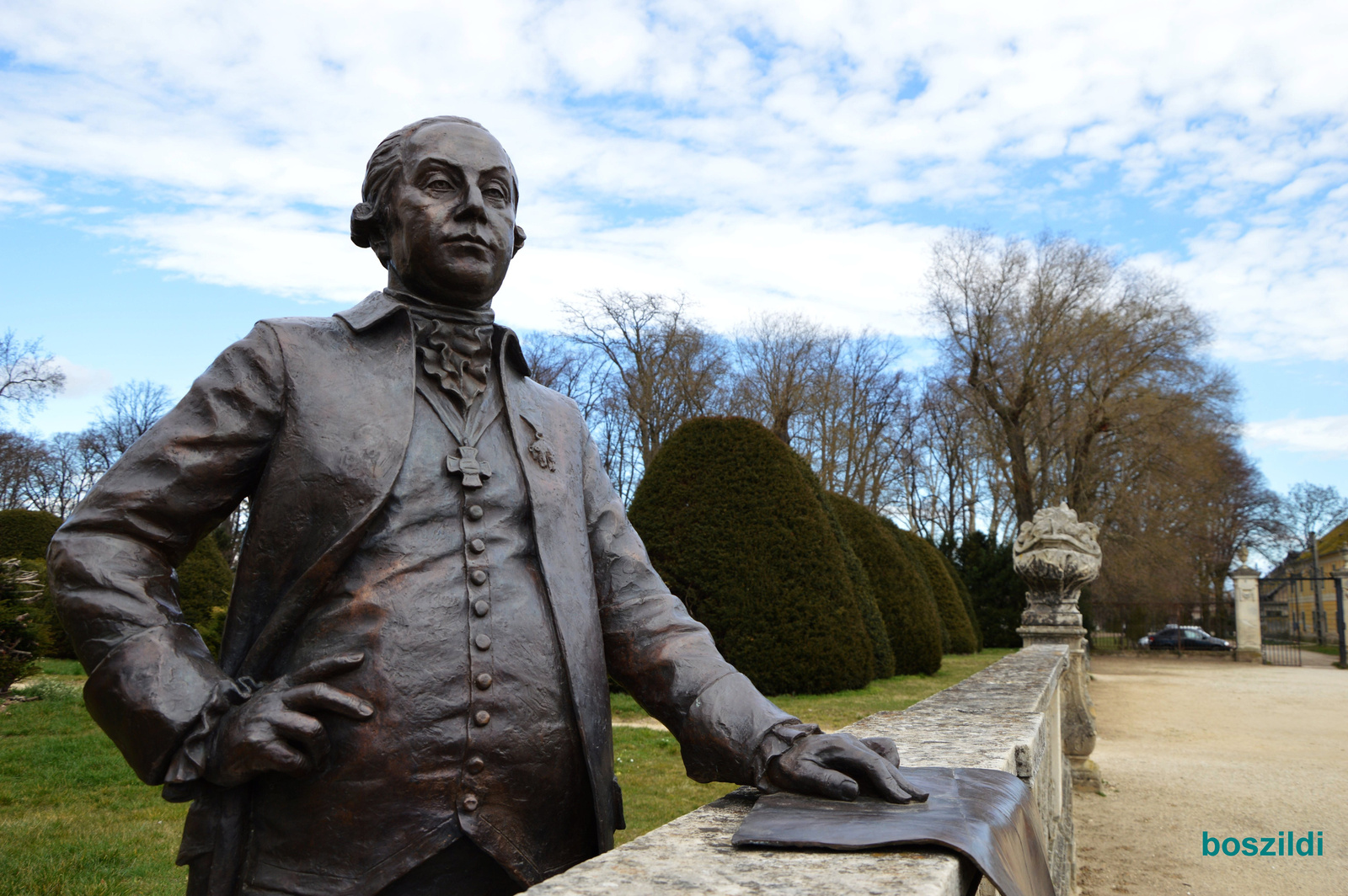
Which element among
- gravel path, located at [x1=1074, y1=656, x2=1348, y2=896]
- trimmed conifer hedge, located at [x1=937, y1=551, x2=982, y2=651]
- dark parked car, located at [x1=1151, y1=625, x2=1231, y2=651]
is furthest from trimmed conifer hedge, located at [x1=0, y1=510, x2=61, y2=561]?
dark parked car, located at [x1=1151, y1=625, x2=1231, y2=651]

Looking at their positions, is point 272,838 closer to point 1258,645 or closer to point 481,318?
point 481,318

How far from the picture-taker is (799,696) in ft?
36.3

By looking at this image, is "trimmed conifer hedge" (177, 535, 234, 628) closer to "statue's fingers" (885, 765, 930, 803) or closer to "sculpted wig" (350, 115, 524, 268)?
"sculpted wig" (350, 115, 524, 268)

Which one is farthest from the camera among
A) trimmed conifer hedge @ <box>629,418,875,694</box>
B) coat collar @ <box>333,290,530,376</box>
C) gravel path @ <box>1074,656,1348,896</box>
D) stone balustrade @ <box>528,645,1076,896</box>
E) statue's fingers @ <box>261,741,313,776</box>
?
trimmed conifer hedge @ <box>629,418,875,694</box>

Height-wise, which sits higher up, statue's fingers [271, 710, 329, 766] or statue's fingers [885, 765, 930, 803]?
statue's fingers [271, 710, 329, 766]

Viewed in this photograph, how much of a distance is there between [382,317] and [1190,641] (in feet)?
110

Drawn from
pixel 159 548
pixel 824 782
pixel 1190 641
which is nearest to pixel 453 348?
pixel 159 548

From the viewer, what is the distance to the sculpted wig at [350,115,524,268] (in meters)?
2.09

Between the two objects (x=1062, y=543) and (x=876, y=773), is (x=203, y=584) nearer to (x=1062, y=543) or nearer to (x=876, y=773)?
(x=1062, y=543)

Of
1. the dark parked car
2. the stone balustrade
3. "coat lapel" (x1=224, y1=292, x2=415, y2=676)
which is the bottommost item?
the dark parked car

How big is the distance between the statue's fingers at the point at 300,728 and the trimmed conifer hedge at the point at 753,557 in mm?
9454

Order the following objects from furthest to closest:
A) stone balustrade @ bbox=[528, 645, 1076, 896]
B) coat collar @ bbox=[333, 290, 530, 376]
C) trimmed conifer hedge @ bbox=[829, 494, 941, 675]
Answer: trimmed conifer hedge @ bbox=[829, 494, 941, 675] → coat collar @ bbox=[333, 290, 530, 376] → stone balustrade @ bbox=[528, 645, 1076, 896]

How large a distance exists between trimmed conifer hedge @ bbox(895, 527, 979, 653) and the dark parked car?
34.4ft

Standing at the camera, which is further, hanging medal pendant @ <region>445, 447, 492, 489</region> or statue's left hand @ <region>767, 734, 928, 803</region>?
hanging medal pendant @ <region>445, 447, 492, 489</region>
